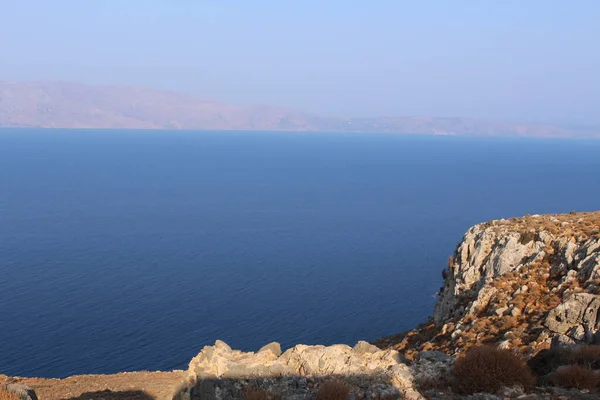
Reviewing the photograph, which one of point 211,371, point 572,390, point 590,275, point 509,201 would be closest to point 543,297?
point 590,275

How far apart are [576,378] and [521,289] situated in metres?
12.2

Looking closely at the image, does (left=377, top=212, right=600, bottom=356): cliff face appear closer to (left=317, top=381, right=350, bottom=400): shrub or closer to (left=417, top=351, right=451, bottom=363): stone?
(left=417, top=351, right=451, bottom=363): stone

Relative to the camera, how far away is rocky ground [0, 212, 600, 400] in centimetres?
1529

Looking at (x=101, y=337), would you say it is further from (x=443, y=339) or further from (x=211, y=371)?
(x=211, y=371)

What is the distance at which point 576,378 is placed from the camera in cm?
1515

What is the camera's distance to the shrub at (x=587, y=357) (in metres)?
16.3

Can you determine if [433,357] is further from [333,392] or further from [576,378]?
[333,392]

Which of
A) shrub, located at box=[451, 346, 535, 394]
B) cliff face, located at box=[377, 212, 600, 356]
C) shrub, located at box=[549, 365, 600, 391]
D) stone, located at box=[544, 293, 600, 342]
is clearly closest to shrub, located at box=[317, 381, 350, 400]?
shrub, located at box=[451, 346, 535, 394]

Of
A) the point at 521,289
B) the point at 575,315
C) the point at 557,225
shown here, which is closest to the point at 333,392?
the point at 575,315

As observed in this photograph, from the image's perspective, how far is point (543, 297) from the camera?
2591cm

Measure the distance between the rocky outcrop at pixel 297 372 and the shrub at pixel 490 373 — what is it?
1.32 metres

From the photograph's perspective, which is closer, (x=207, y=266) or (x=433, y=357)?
(x=433, y=357)

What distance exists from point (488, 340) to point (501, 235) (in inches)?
332

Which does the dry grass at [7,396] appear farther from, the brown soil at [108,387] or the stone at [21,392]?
the brown soil at [108,387]
